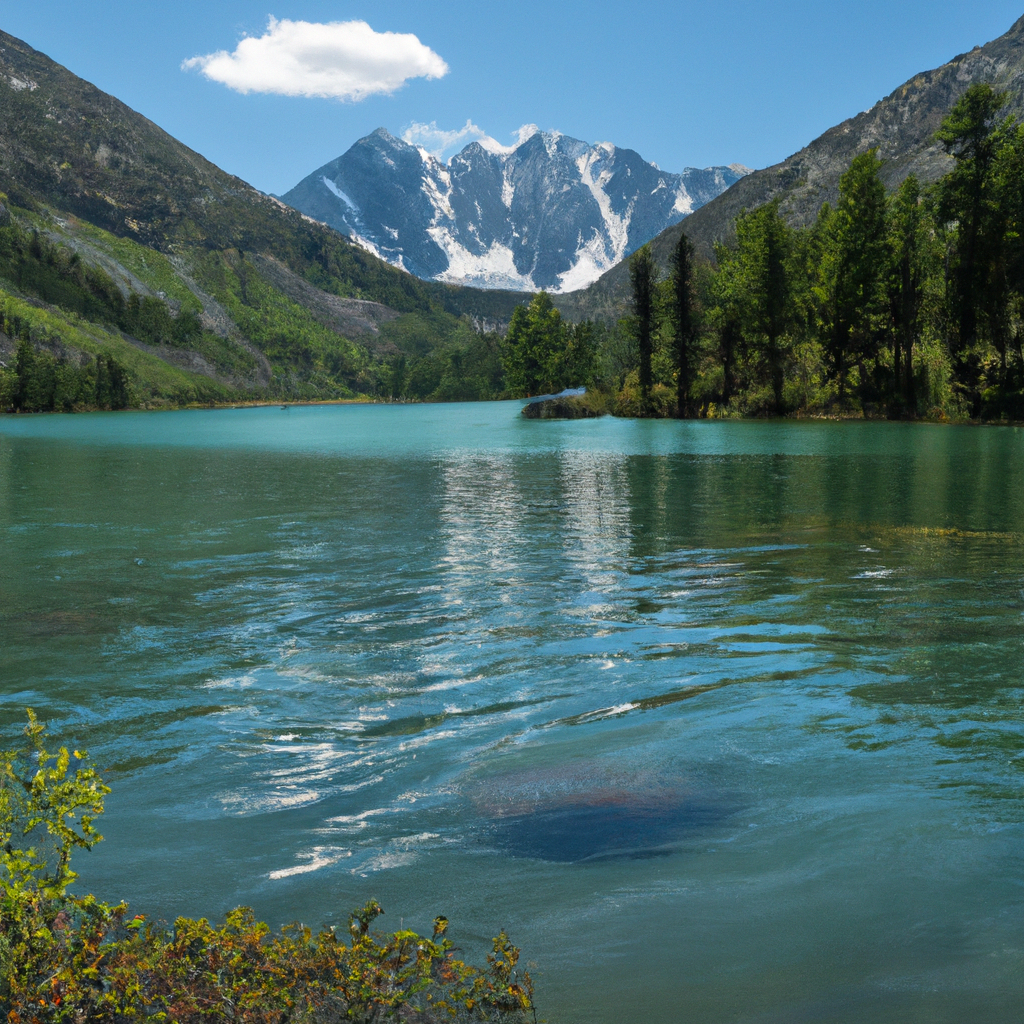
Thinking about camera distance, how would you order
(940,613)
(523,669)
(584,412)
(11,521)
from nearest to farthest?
(523,669) → (940,613) → (11,521) → (584,412)

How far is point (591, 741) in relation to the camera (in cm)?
796

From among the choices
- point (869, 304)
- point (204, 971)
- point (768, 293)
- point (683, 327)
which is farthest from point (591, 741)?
point (683, 327)

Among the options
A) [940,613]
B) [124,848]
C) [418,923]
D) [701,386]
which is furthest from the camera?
[701,386]

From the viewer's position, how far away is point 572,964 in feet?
15.3

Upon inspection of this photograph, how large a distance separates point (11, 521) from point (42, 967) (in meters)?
23.2

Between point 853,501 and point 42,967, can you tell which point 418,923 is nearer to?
point 42,967

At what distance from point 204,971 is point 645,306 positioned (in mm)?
101904

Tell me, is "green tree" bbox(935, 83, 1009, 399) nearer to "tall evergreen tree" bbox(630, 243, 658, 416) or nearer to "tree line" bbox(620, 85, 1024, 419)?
"tree line" bbox(620, 85, 1024, 419)

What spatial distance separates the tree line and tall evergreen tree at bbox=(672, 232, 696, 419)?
0.20 meters

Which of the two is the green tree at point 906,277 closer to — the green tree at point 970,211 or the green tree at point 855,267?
the green tree at point 855,267

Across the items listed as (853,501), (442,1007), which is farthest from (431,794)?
(853,501)

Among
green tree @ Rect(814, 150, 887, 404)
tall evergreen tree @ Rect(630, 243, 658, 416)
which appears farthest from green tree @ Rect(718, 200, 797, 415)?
tall evergreen tree @ Rect(630, 243, 658, 416)

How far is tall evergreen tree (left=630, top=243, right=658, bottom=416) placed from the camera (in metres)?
99.6

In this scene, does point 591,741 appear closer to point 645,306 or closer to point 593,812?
point 593,812
